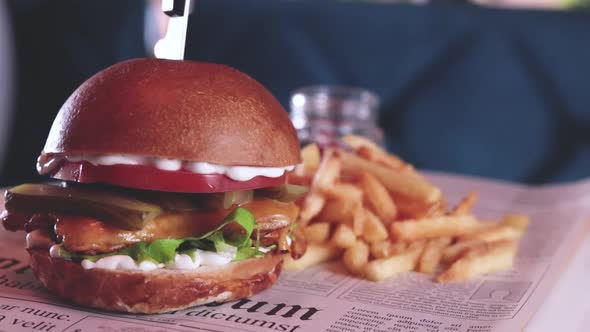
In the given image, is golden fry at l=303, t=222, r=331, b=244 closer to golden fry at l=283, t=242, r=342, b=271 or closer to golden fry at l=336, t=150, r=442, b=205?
golden fry at l=283, t=242, r=342, b=271

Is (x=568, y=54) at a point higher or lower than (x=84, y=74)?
higher

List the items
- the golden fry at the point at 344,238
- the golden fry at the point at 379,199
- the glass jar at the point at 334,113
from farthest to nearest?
the glass jar at the point at 334,113, the golden fry at the point at 379,199, the golden fry at the point at 344,238

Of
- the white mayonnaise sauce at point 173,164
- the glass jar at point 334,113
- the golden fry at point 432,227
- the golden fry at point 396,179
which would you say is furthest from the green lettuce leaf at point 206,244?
the glass jar at point 334,113

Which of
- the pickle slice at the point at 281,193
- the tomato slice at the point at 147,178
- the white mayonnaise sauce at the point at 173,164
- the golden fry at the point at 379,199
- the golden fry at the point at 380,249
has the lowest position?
the golden fry at the point at 380,249

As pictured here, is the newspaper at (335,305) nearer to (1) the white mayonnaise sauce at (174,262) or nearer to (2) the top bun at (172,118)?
(1) the white mayonnaise sauce at (174,262)

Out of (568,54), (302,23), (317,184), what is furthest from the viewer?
(302,23)

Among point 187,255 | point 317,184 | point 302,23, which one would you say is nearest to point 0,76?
point 302,23

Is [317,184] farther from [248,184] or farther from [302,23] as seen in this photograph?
[302,23]

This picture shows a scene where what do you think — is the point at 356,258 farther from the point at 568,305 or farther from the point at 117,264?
the point at 117,264
